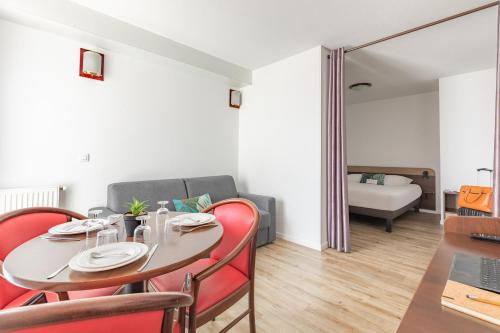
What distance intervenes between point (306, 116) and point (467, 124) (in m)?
2.92

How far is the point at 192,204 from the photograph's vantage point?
280 cm

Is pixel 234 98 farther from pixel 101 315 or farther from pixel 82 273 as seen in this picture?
pixel 101 315

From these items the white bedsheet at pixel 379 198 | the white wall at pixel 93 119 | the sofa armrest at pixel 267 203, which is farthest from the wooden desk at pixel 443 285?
the white wall at pixel 93 119

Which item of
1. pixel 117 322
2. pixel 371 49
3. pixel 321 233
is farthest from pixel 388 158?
pixel 117 322

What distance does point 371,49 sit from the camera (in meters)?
3.06

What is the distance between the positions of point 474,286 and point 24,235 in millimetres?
1977

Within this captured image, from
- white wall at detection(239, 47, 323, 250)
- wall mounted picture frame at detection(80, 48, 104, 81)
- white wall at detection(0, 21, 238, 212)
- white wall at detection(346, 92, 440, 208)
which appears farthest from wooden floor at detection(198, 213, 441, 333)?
wall mounted picture frame at detection(80, 48, 104, 81)

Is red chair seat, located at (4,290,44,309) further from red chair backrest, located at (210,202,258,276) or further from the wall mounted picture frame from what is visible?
the wall mounted picture frame

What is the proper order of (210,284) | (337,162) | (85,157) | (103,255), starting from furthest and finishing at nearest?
(337,162)
(85,157)
(210,284)
(103,255)

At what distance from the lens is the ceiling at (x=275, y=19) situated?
2172 mm

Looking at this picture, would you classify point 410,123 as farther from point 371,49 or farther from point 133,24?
point 133,24

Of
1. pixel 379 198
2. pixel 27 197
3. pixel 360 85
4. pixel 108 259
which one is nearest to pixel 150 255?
pixel 108 259

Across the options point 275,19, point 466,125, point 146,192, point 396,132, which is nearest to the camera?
point 275,19

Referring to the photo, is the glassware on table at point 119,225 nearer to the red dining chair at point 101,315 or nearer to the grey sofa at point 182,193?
the red dining chair at point 101,315
